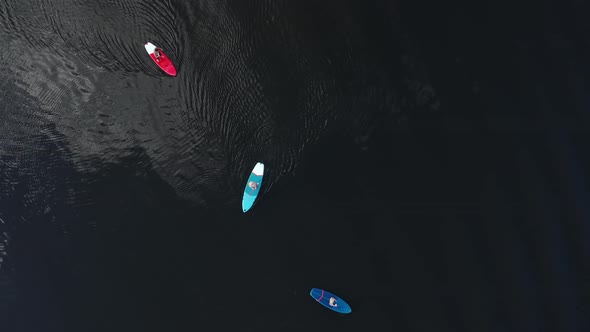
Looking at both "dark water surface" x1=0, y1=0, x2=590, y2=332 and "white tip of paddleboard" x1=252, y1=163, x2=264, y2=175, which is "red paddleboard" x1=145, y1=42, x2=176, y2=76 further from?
"white tip of paddleboard" x1=252, y1=163, x2=264, y2=175

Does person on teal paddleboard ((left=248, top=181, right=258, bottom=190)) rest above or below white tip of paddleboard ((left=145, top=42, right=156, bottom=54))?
below

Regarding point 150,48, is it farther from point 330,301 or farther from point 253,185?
point 330,301

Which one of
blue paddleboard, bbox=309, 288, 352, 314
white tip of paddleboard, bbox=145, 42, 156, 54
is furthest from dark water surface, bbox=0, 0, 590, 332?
white tip of paddleboard, bbox=145, 42, 156, 54

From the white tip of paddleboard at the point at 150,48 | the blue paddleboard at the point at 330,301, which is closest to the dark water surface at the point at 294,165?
the blue paddleboard at the point at 330,301

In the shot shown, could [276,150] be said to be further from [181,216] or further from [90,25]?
[90,25]

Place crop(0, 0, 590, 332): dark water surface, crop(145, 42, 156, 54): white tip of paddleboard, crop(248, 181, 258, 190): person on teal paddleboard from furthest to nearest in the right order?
crop(145, 42, 156, 54): white tip of paddleboard < crop(248, 181, 258, 190): person on teal paddleboard < crop(0, 0, 590, 332): dark water surface

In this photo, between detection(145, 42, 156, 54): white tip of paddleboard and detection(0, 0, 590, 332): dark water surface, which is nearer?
detection(0, 0, 590, 332): dark water surface

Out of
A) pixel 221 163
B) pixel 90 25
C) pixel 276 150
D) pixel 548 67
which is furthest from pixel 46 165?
pixel 548 67
